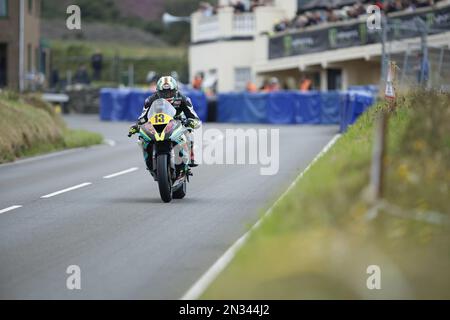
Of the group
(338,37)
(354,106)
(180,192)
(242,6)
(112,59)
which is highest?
(242,6)

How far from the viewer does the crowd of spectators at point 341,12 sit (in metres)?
39.1

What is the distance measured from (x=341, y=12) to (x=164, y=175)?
31141 mm

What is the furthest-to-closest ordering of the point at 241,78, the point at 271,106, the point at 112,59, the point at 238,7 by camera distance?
the point at 112,59 → the point at 238,7 → the point at 241,78 → the point at 271,106

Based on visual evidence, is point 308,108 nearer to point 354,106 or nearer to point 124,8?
point 354,106

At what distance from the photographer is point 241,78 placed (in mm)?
58938

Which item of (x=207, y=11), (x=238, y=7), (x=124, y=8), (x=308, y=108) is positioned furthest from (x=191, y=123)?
(x=124, y=8)

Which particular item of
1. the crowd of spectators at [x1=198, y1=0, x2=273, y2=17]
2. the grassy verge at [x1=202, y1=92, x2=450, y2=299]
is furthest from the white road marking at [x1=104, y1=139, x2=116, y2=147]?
the crowd of spectators at [x1=198, y1=0, x2=273, y2=17]

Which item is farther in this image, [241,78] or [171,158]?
[241,78]

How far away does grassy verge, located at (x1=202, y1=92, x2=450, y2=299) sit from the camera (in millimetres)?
8305

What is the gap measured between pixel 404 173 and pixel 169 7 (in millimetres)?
83646

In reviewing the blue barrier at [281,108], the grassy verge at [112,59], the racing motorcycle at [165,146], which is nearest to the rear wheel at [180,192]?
the racing motorcycle at [165,146]

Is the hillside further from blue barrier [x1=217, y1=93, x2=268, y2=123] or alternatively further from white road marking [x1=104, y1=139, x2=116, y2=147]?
white road marking [x1=104, y1=139, x2=116, y2=147]

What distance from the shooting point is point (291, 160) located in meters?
24.0
